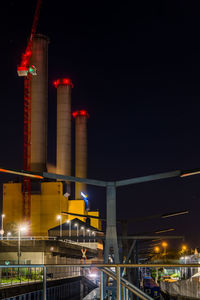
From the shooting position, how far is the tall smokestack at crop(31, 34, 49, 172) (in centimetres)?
10112

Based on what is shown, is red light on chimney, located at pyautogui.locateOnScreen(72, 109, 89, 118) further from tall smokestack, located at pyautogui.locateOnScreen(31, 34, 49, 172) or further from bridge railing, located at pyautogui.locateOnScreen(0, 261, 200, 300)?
bridge railing, located at pyautogui.locateOnScreen(0, 261, 200, 300)

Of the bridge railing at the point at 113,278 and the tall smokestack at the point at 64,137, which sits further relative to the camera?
the tall smokestack at the point at 64,137

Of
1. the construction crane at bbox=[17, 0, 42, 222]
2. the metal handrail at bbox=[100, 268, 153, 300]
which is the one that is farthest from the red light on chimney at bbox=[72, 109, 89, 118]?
the metal handrail at bbox=[100, 268, 153, 300]

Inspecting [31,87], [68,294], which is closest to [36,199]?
[31,87]

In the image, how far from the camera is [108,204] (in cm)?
2658

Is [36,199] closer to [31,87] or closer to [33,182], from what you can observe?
[33,182]

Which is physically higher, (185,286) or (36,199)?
(36,199)

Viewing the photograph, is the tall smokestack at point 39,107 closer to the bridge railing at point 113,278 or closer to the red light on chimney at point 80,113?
the bridge railing at point 113,278

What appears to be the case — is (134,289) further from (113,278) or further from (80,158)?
(80,158)

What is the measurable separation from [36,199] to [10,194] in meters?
7.62

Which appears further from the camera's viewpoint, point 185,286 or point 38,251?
point 38,251

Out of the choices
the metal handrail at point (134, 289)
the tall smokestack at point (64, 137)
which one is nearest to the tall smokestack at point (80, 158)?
the tall smokestack at point (64, 137)

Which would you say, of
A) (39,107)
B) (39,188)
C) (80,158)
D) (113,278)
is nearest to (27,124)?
(39,107)

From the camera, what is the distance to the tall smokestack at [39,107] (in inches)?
3981
